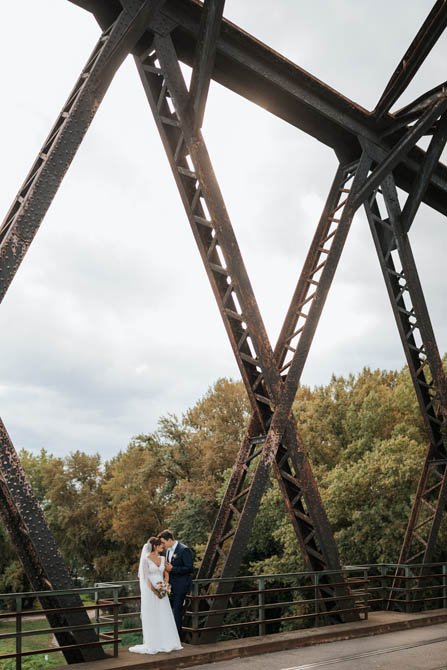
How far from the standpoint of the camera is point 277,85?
9133 mm

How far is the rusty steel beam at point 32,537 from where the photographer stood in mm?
5562

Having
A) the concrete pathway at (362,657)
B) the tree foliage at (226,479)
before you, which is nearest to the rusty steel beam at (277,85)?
the concrete pathway at (362,657)

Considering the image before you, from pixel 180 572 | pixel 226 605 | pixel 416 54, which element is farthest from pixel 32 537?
pixel 416 54

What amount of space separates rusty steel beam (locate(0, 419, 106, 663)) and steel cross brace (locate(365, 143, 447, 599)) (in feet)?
22.7

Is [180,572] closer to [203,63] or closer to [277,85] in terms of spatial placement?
[203,63]

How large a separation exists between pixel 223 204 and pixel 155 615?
5.10 metres

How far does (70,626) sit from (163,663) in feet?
4.15

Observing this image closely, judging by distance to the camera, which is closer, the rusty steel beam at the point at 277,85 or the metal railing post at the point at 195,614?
the metal railing post at the point at 195,614

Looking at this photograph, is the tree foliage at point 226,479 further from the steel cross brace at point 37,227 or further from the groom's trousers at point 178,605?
the steel cross brace at point 37,227

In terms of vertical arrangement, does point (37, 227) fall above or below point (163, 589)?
above

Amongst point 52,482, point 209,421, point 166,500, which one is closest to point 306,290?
point 209,421

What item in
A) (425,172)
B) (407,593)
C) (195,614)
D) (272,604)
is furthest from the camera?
(425,172)

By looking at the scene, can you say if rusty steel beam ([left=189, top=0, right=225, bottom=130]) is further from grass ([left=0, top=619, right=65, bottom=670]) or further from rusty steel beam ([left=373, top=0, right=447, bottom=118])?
grass ([left=0, top=619, right=65, bottom=670])

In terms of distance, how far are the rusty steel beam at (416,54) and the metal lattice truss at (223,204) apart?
21mm
